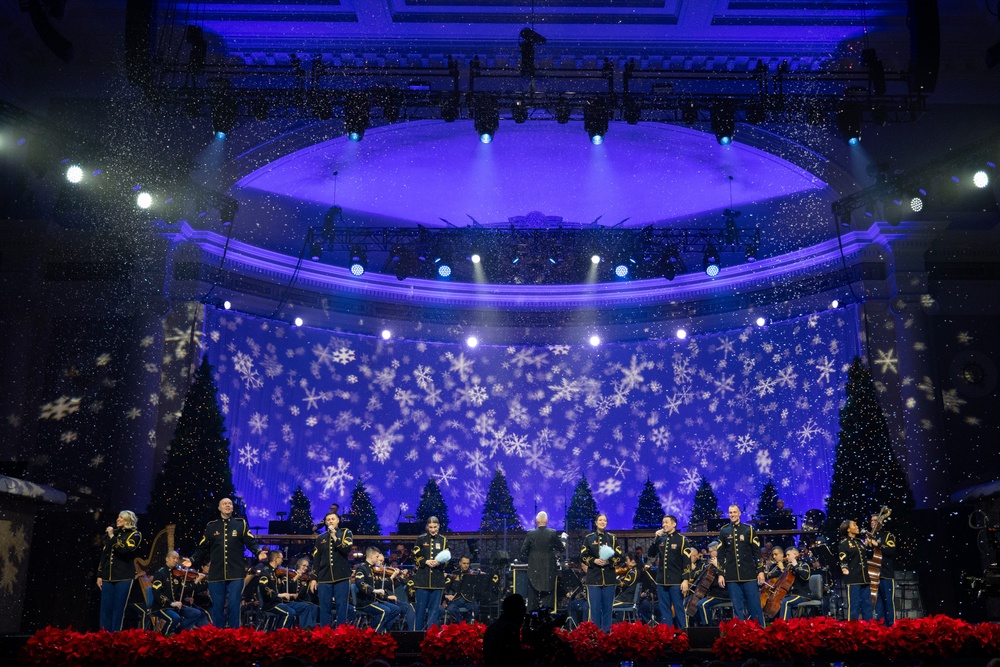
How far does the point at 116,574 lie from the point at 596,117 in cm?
972

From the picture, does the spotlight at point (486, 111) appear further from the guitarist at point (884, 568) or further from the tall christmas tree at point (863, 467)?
the guitarist at point (884, 568)

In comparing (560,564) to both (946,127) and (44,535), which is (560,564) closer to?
(44,535)

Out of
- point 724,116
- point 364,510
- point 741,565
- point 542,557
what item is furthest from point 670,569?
point 364,510

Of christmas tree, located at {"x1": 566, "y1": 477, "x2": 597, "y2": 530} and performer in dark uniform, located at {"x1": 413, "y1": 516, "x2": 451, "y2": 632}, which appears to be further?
christmas tree, located at {"x1": 566, "y1": 477, "x2": 597, "y2": 530}

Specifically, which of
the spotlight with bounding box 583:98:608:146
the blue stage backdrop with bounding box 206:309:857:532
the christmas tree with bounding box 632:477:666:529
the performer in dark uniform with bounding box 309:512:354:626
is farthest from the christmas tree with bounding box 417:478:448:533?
the spotlight with bounding box 583:98:608:146

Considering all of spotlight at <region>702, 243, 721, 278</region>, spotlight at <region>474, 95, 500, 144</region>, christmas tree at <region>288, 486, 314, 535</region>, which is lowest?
christmas tree at <region>288, 486, 314, 535</region>

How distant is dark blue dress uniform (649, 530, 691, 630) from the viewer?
42.4 ft

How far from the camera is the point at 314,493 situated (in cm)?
2042

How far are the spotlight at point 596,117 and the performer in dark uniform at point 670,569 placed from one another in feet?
20.5

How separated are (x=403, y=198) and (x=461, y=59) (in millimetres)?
5433

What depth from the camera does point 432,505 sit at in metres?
20.3

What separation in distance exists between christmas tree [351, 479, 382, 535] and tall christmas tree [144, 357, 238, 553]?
4.36 m

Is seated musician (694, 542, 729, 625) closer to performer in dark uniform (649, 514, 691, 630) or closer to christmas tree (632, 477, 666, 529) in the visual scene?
performer in dark uniform (649, 514, 691, 630)

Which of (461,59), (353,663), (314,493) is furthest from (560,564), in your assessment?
(461,59)
